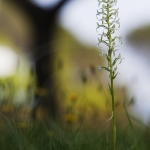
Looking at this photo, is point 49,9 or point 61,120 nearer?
point 61,120

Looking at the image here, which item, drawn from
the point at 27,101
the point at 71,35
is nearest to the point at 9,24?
the point at 71,35

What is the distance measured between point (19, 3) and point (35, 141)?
6.87m

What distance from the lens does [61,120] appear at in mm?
3770

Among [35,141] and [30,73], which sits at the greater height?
[30,73]

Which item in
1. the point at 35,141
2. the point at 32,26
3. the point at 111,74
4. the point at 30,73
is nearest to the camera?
the point at 111,74

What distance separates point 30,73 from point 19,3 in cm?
562

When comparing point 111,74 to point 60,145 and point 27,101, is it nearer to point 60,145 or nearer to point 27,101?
point 60,145

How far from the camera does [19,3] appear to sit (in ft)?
29.5

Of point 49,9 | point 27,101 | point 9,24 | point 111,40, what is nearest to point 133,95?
point 27,101

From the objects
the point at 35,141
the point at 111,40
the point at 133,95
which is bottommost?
the point at 35,141

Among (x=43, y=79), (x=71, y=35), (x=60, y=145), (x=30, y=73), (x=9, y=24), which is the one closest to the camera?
(x=60, y=145)

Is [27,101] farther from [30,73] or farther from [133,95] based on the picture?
[133,95]

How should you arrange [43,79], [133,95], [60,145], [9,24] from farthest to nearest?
[9,24] < [43,79] < [133,95] < [60,145]

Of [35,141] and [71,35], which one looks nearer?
[35,141]
